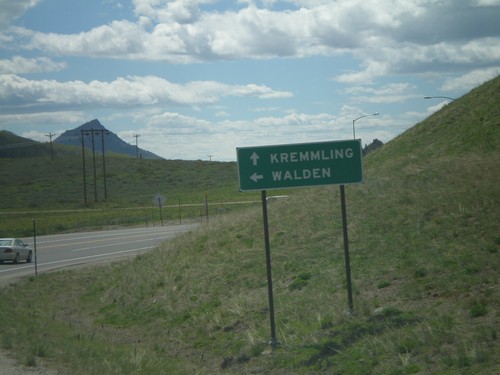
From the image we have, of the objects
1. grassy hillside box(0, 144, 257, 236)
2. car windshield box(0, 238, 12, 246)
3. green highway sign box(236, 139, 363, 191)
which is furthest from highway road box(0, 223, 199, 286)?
green highway sign box(236, 139, 363, 191)

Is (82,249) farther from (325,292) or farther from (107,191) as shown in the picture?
(107,191)

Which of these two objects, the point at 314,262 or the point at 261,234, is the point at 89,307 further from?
the point at 314,262

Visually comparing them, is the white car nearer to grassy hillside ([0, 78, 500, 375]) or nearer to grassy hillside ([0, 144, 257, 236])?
grassy hillside ([0, 78, 500, 375])

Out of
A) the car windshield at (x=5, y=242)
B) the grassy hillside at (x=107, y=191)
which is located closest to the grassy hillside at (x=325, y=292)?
the car windshield at (x=5, y=242)

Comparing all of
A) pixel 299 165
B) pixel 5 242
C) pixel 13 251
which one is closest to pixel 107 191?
A: pixel 5 242

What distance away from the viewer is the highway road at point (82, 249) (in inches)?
1264

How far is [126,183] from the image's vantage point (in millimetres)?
99750

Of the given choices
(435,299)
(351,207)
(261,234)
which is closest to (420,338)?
(435,299)

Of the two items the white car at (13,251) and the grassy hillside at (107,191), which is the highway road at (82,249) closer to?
the white car at (13,251)

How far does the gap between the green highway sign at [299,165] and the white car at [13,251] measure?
1089 inches

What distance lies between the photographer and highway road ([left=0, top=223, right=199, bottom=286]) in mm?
32094

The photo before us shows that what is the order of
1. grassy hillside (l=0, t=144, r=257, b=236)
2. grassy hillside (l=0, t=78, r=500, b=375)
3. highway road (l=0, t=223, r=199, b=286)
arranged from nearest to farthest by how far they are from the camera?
grassy hillside (l=0, t=78, r=500, b=375), highway road (l=0, t=223, r=199, b=286), grassy hillside (l=0, t=144, r=257, b=236)

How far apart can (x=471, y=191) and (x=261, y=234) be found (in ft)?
20.9

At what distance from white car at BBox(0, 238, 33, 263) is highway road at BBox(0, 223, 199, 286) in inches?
14.7
